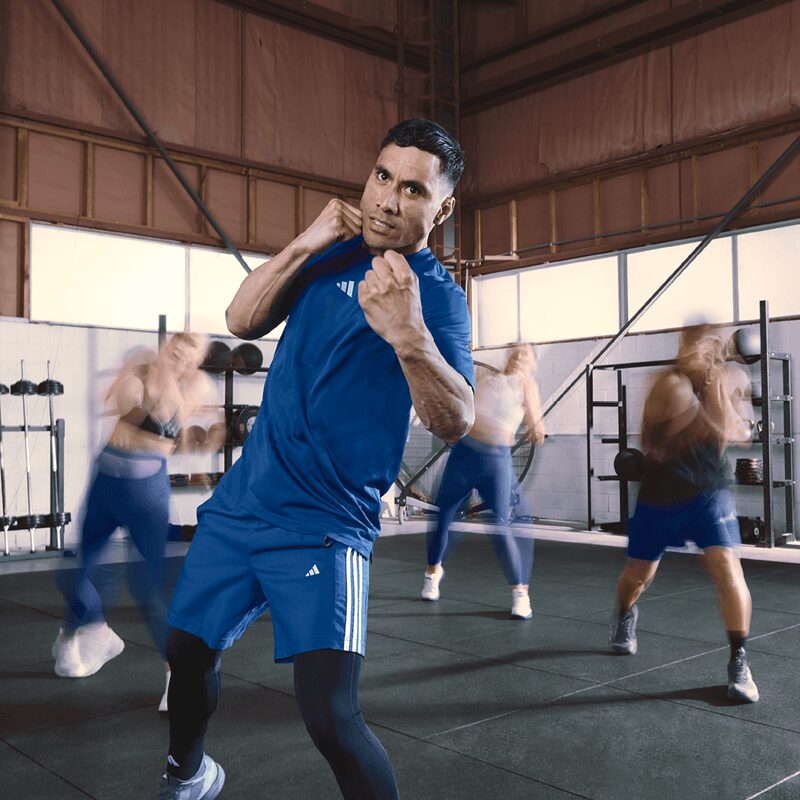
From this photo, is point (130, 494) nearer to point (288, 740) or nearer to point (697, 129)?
point (288, 740)

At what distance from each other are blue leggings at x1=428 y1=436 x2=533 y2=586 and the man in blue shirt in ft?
10.2

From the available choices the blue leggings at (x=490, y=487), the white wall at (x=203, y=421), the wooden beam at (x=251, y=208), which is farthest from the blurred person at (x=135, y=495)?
the wooden beam at (x=251, y=208)

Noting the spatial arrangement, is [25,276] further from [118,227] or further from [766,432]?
[766,432]

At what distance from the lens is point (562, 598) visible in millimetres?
5602

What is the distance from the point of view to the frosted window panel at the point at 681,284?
909 cm

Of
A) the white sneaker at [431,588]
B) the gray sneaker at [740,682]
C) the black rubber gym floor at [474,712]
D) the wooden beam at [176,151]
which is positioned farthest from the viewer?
the wooden beam at [176,151]

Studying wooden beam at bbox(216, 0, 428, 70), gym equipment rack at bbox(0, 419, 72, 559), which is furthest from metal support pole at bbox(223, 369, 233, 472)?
wooden beam at bbox(216, 0, 428, 70)

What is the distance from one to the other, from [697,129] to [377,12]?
461 centimetres

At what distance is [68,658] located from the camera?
12.4 ft

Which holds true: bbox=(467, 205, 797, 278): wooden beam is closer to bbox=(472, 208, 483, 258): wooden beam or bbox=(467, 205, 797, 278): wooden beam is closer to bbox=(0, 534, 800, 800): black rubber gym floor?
bbox=(472, 208, 483, 258): wooden beam

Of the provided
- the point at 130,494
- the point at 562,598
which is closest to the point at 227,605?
the point at 130,494

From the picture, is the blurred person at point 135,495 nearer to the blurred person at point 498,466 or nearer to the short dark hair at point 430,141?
the blurred person at point 498,466

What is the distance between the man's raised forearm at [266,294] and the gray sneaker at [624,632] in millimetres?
2837

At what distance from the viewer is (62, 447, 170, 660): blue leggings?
3438mm
